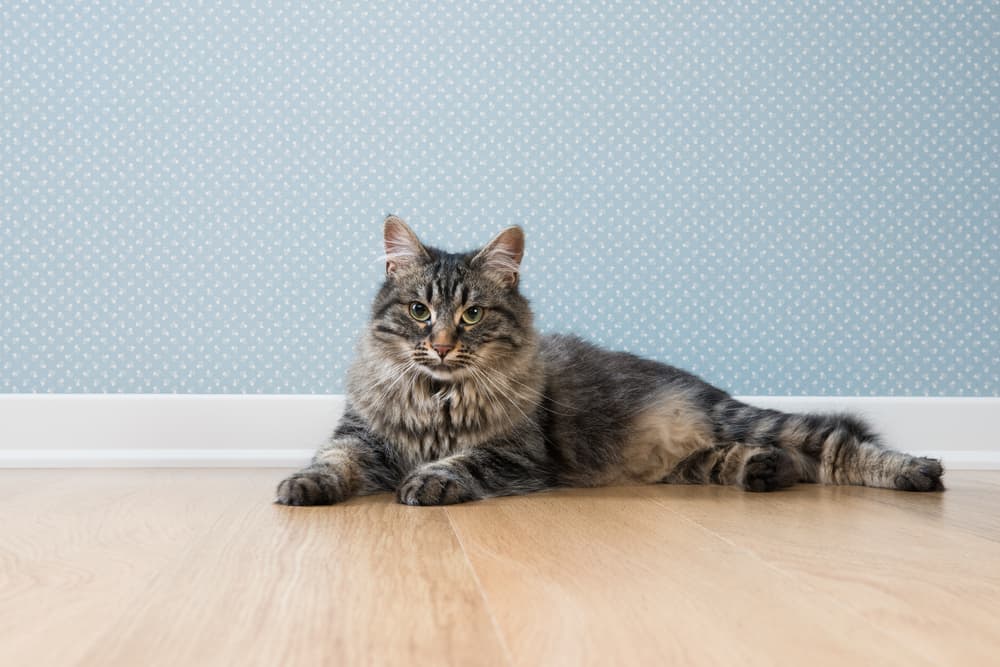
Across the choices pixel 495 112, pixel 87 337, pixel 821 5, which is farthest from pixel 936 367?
pixel 87 337

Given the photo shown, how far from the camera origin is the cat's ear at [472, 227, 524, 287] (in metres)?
2.28

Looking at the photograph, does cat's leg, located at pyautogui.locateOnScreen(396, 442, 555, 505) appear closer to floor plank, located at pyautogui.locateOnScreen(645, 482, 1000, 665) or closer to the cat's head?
the cat's head

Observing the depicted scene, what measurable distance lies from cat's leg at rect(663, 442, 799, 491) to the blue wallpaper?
0.55 metres

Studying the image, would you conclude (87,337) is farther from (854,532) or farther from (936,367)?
(936,367)

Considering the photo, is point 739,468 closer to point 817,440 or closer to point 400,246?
point 817,440

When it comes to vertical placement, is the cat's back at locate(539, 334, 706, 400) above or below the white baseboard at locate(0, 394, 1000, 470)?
above

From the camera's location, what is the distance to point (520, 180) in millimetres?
2883

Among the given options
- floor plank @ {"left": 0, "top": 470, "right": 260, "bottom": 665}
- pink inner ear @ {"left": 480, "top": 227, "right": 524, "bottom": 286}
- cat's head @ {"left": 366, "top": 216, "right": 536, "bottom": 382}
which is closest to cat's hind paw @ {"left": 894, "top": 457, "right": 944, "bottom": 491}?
cat's head @ {"left": 366, "top": 216, "right": 536, "bottom": 382}

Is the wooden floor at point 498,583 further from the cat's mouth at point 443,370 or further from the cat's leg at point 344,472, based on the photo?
the cat's mouth at point 443,370

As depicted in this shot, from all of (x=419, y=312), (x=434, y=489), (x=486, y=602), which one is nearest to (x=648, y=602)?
(x=486, y=602)

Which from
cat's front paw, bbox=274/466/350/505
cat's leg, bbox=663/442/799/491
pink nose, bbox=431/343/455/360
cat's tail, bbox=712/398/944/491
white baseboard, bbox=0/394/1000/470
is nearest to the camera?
cat's front paw, bbox=274/466/350/505

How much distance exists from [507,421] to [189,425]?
121cm

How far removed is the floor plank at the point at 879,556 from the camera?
1.03 m

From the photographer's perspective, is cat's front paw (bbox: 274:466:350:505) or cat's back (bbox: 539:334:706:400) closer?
cat's front paw (bbox: 274:466:350:505)
